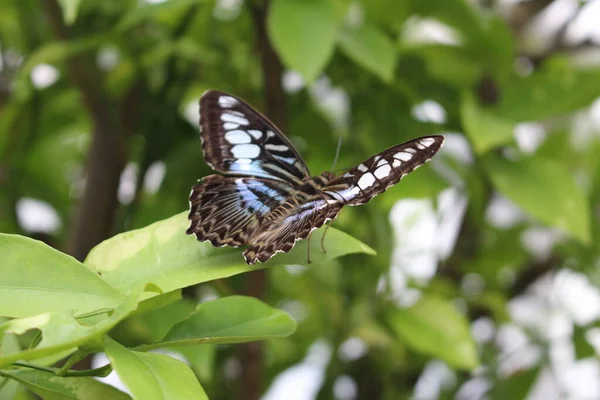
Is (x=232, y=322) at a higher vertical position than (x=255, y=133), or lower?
lower

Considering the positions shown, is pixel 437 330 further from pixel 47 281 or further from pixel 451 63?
pixel 47 281

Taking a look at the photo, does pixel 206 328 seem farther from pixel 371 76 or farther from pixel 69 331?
pixel 371 76

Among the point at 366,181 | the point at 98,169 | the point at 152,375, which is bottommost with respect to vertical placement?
the point at 152,375

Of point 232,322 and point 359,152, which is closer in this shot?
point 232,322

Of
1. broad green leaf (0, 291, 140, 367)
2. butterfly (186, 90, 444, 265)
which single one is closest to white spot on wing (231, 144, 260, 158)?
butterfly (186, 90, 444, 265)

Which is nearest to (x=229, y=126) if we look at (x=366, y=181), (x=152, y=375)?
(x=366, y=181)

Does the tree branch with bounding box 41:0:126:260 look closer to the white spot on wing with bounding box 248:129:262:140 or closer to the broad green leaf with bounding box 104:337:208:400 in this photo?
the white spot on wing with bounding box 248:129:262:140

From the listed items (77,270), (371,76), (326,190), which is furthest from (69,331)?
(371,76)
